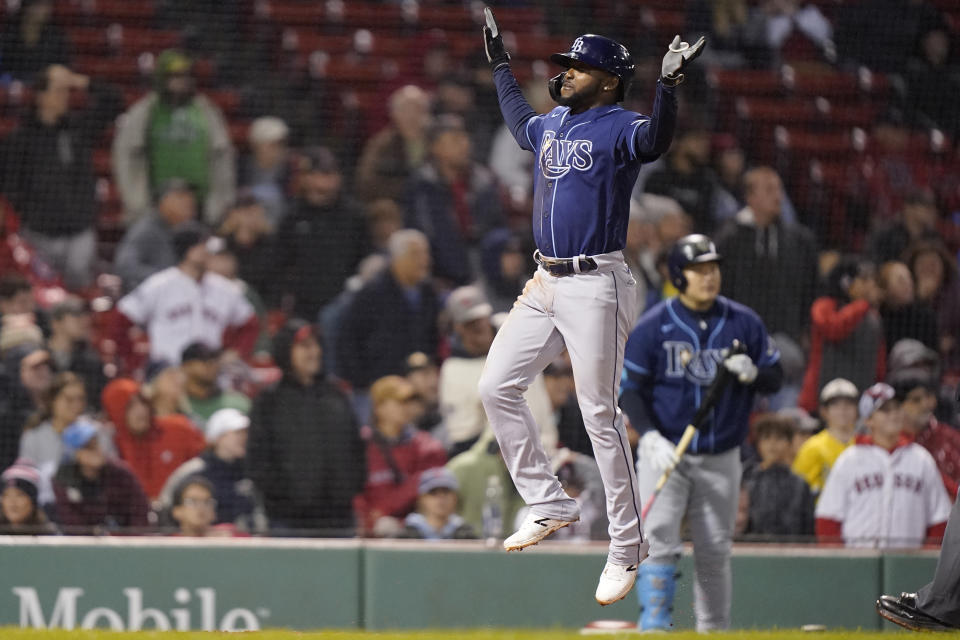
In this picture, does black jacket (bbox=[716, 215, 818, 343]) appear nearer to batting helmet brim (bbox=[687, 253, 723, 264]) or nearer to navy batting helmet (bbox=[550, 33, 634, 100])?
batting helmet brim (bbox=[687, 253, 723, 264])

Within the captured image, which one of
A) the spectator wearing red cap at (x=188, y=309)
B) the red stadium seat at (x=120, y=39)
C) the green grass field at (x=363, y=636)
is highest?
→ the red stadium seat at (x=120, y=39)

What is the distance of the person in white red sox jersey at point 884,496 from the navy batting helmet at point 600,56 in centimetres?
315

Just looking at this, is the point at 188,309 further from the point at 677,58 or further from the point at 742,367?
the point at 677,58

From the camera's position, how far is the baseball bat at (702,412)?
5.99 meters

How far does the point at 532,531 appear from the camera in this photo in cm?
486

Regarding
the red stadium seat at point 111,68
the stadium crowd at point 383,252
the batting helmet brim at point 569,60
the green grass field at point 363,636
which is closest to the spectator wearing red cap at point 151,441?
the stadium crowd at point 383,252

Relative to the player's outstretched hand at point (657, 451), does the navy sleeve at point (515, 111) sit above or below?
above

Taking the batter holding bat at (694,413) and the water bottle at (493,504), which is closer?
the batter holding bat at (694,413)

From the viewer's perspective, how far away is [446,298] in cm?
870

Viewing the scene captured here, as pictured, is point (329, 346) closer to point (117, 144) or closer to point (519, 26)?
point (117, 144)

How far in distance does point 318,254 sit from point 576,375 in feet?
14.7

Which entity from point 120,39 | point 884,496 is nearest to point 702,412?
point 884,496

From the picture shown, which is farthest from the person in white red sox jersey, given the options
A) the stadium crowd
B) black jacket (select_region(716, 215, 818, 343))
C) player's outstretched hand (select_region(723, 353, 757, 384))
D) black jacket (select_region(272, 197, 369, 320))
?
black jacket (select_region(272, 197, 369, 320))

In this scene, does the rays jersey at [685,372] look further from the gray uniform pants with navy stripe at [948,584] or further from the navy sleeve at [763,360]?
the gray uniform pants with navy stripe at [948,584]
